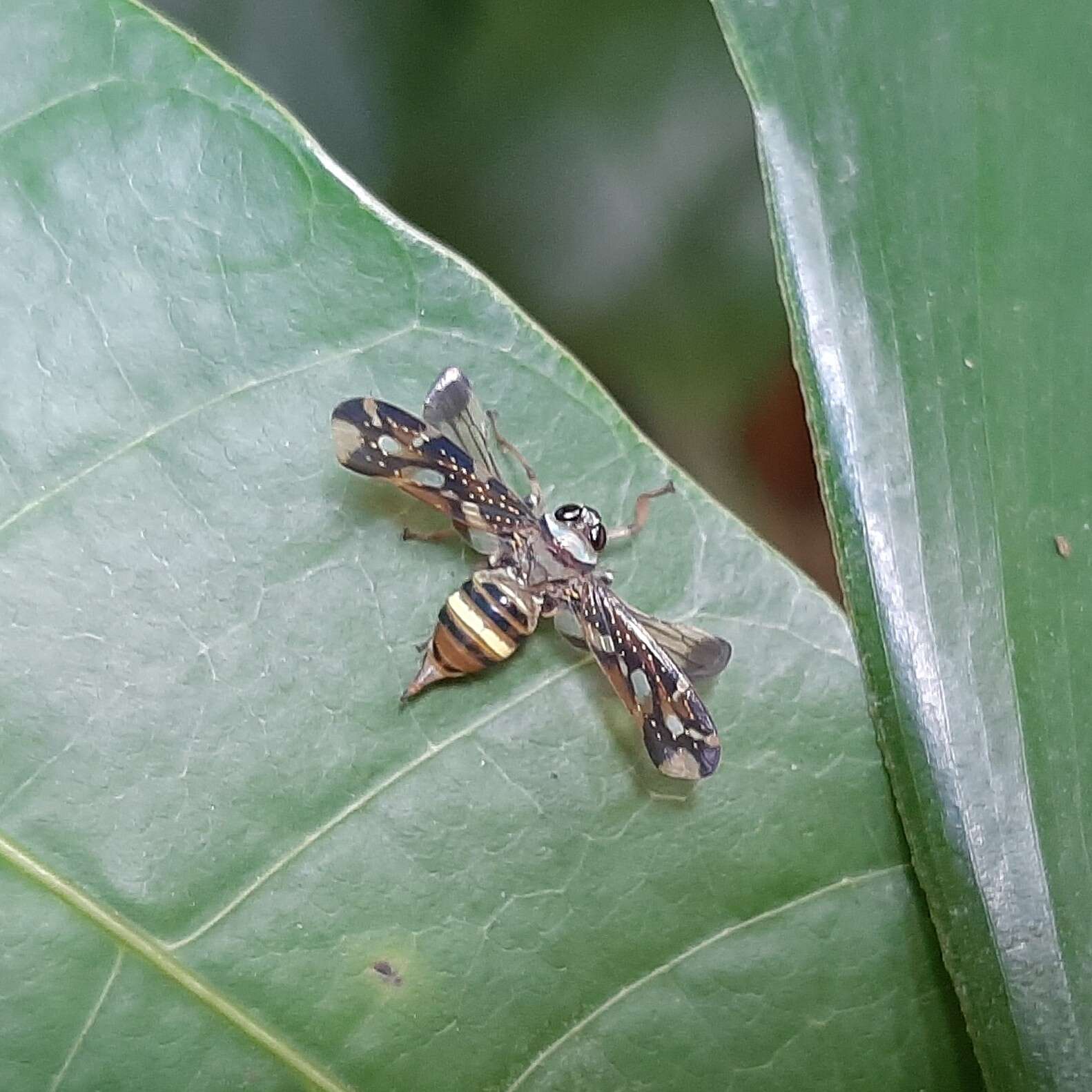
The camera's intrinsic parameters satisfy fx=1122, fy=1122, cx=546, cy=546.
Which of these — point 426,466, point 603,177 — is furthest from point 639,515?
point 603,177

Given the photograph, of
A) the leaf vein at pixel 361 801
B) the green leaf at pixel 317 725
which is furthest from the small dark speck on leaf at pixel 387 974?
the leaf vein at pixel 361 801

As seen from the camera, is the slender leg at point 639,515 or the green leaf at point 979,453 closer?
the green leaf at point 979,453

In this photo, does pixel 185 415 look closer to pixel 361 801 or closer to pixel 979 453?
pixel 361 801

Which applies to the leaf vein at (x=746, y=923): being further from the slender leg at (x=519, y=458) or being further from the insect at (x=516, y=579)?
the slender leg at (x=519, y=458)

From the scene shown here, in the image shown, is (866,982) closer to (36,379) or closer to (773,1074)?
(773,1074)

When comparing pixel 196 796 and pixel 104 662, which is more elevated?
pixel 104 662

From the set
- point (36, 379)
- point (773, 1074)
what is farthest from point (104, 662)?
point (773, 1074)
